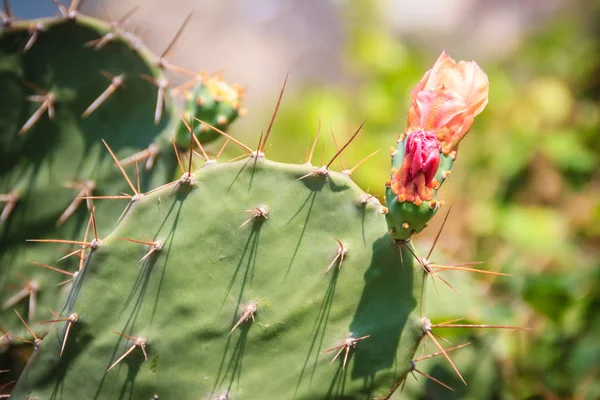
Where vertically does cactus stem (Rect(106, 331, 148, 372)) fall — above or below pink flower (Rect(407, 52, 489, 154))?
below

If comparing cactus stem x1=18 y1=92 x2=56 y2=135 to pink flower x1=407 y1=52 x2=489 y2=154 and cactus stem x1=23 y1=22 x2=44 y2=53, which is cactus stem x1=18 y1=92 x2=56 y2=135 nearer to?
cactus stem x1=23 y1=22 x2=44 y2=53

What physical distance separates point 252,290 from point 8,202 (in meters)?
0.62

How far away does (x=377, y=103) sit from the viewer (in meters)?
2.86

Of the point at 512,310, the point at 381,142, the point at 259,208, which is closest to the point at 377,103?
A: the point at 381,142

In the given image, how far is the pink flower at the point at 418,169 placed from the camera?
0.81m

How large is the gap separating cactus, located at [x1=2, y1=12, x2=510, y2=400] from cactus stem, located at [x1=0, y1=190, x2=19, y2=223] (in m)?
0.39

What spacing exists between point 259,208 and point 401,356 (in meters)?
0.31

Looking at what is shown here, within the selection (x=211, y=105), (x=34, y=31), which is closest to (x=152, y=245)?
(x=211, y=105)

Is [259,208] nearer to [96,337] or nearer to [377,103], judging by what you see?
[96,337]

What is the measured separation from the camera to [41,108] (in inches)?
48.8

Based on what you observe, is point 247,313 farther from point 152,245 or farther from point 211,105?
point 211,105

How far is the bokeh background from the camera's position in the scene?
166 cm

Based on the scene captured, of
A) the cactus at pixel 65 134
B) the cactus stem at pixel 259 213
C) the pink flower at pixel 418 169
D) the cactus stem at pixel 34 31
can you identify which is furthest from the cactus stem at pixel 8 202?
the pink flower at pixel 418 169

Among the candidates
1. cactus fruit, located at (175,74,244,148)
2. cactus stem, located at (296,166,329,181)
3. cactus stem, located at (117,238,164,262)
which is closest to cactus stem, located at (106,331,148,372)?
cactus stem, located at (117,238,164,262)
